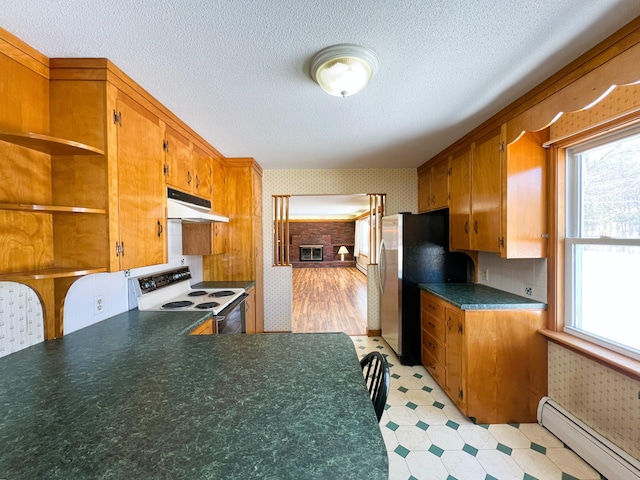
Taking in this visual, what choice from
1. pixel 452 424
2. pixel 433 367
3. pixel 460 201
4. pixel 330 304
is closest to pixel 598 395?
pixel 452 424

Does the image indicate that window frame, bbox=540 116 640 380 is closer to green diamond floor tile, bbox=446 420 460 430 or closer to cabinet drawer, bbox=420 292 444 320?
cabinet drawer, bbox=420 292 444 320

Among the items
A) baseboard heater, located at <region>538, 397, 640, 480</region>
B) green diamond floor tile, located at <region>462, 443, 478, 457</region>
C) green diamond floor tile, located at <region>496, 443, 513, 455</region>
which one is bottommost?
green diamond floor tile, located at <region>462, 443, 478, 457</region>

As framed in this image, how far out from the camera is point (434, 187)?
3.13m

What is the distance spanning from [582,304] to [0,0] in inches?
134

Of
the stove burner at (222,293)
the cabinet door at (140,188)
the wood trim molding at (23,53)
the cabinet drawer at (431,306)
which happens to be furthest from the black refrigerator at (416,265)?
the wood trim molding at (23,53)

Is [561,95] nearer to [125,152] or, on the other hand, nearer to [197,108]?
[197,108]

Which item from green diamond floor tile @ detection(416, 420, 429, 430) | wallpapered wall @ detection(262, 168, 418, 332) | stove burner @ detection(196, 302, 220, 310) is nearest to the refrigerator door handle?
wallpapered wall @ detection(262, 168, 418, 332)

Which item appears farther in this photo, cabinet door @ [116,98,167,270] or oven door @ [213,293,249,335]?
oven door @ [213,293,249,335]

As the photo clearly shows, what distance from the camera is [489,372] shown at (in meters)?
1.96

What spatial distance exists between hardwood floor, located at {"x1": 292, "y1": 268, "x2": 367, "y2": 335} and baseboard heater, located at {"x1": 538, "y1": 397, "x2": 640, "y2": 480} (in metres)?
2.22

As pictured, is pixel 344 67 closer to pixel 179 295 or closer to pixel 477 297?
pixel 477 297

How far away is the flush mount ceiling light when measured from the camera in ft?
4.16

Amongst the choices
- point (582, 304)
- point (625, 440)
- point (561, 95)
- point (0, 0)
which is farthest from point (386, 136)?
point (625, 440)

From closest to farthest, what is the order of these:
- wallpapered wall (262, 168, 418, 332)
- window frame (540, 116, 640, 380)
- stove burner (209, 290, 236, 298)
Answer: window frame (540, 116, 640, 380), stove burner (209, 290, 236, 298), wallpapered wall (262, 168, 418, 332)
